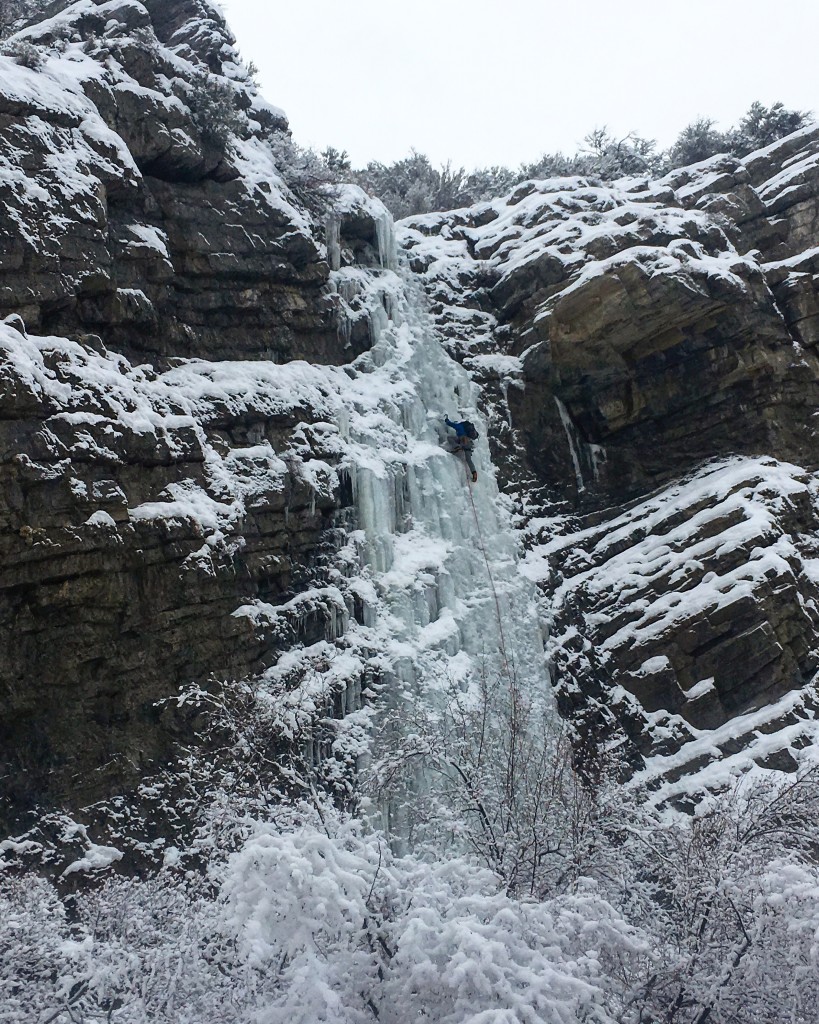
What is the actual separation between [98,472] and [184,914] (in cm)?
577

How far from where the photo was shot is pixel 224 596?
1277 centimetres

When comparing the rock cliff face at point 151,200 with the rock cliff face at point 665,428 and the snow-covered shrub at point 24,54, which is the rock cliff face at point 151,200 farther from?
the rock cliff face at point 665,428

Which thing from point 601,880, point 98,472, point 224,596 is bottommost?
point 601,880

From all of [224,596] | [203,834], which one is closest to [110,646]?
[224,596]

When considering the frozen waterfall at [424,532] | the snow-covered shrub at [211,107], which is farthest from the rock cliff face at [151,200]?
the frozen waterfall at [424,532]

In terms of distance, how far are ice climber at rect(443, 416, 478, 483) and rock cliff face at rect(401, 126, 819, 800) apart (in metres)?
1.03

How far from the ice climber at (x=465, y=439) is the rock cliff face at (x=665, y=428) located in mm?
1034

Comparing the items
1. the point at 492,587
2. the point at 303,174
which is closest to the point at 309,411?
the point at 492,587

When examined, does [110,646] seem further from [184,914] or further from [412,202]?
[412,202]

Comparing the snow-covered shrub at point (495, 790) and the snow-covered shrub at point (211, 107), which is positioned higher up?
the snow-covered shrub at point (211, 107)

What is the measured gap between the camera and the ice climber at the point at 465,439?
55.8 feet

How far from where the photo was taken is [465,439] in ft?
56.3

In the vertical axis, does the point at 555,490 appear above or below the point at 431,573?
above

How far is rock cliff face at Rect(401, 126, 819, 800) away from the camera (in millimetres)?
13781
